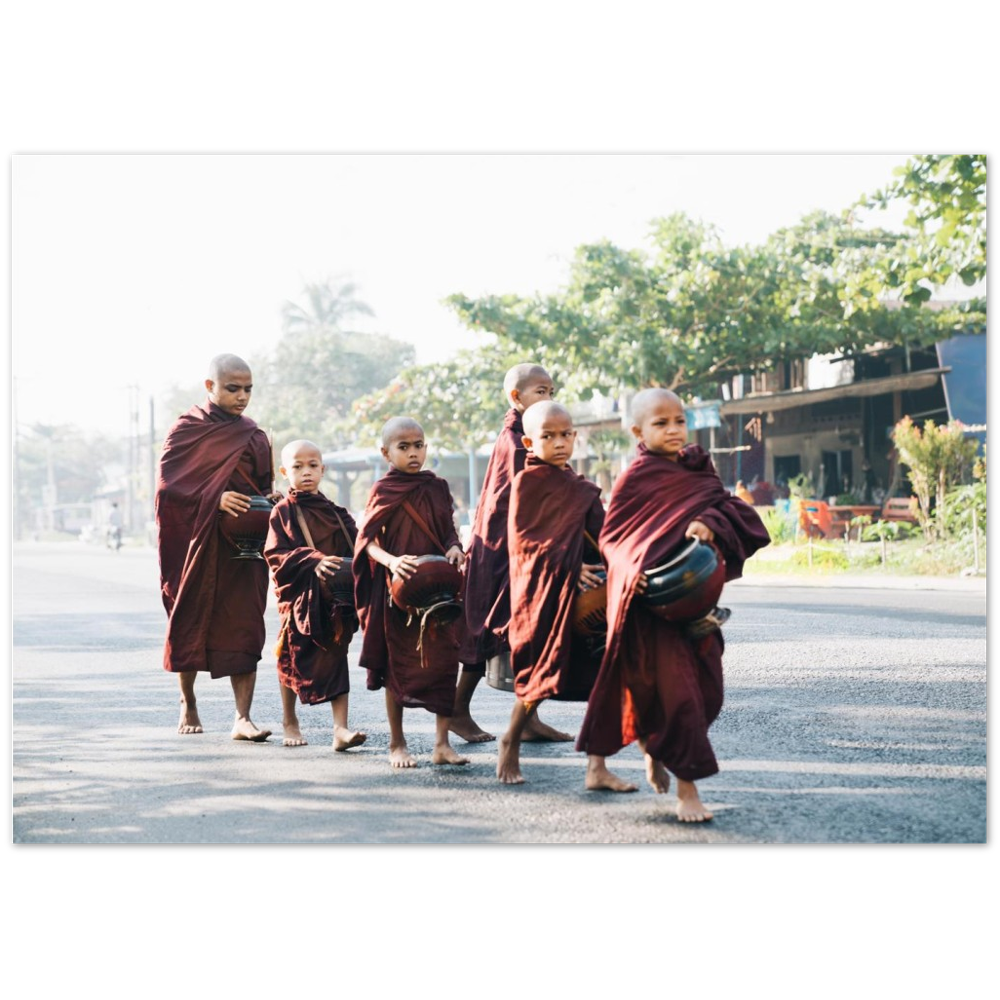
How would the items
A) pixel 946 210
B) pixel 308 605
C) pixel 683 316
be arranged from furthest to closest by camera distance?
pixel 683 316
pixel 946 210
pixel 308 605

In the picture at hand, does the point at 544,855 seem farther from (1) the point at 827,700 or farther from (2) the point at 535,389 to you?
(1) the point at 827,700

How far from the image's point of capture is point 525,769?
6.21 metres

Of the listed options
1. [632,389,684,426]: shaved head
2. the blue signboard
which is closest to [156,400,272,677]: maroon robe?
[632,389,684,426]: shaved head

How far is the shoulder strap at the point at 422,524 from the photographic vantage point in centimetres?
621

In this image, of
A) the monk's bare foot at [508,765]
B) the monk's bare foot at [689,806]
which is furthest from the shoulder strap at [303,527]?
the monk's bare foot at [689,806]

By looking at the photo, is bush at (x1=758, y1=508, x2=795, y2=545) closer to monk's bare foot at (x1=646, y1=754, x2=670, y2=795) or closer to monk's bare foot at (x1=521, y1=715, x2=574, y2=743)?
monk's bare foot at (x1=521, y1=715, x2=574, y2=743)

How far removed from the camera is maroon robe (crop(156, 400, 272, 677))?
7004 mm

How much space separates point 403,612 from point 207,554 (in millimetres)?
1376

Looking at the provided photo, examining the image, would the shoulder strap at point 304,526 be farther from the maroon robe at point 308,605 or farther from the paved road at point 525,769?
the paved road at point 525,769

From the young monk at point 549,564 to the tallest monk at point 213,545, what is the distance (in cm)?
192

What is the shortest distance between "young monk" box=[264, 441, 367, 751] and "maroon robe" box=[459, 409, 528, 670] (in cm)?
60

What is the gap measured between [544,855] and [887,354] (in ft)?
79.7

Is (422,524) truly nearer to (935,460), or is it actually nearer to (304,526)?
(304,526)

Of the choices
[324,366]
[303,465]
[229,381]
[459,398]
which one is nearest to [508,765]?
[303,465]
